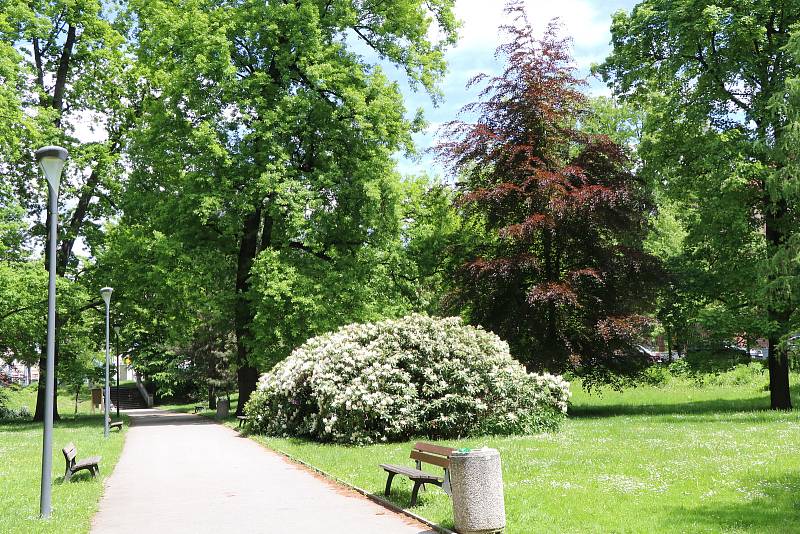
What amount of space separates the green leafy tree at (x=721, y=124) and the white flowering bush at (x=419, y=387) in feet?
24.9

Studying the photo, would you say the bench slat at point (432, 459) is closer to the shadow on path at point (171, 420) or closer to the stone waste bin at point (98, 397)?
the shadow on path at point (171, 420)

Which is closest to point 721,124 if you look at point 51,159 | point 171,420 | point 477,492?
point 477,492

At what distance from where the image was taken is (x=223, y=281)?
3003 centimetres

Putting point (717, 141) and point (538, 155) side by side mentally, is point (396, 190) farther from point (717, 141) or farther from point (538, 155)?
point (717, 141)

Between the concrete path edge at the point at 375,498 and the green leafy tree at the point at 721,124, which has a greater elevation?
the green leafy tree at the point at 721,124

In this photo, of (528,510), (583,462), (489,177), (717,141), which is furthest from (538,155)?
(528,510)

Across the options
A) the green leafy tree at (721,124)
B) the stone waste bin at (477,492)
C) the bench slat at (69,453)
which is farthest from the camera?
the green leafy tree at (721,124)

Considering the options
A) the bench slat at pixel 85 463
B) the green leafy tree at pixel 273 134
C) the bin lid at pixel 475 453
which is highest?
the green leafy tree at pixel 273 134

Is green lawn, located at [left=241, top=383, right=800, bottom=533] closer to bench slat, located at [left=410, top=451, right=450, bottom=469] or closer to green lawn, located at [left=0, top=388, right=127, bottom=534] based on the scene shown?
bench slat, located at [left=410, top=451, right=450, bottom=469]

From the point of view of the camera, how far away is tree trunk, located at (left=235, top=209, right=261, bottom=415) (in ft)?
92.8

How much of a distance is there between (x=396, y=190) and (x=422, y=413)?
38.2 ft

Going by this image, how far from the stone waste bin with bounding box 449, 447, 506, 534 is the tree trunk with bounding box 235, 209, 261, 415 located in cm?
2041

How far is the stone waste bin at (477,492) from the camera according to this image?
8.02m

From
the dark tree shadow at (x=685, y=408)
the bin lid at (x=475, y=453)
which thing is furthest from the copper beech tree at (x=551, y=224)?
the bin lid at (x=475, y=453)
